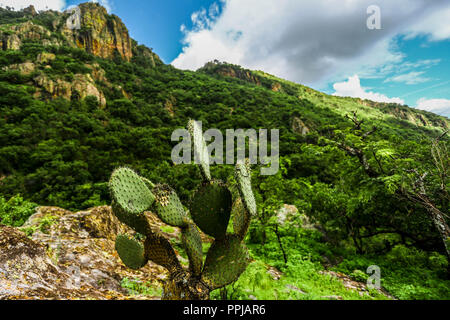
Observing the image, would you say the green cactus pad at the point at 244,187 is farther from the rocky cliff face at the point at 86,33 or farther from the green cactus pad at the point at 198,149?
the rocky cliff face at the point at 86,33

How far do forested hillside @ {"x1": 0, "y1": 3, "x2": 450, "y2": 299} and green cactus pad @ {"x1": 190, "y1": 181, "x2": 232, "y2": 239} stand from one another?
1.70 m

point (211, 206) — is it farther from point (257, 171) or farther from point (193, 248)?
point (257, 171)

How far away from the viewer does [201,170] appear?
191cm

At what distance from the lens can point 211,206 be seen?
1965 mm

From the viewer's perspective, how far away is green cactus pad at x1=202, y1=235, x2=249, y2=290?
1974 mm

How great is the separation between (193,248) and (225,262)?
0.37 meters

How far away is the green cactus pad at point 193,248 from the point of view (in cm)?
189

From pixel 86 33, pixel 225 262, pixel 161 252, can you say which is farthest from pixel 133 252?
pixel 86 33

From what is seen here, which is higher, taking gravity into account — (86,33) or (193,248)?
(86,33)

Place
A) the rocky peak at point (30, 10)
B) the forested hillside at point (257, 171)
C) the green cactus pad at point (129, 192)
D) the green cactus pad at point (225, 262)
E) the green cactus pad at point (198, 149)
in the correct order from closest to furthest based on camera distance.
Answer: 1. the green cactus pad at point (129, 192)
2. the green cactus pad at point (198, 149)
3. the green cactus pad at point (225, 262)
4. the forested hillside at point (257, 171)
5. the rocky peak at point (30, 10)

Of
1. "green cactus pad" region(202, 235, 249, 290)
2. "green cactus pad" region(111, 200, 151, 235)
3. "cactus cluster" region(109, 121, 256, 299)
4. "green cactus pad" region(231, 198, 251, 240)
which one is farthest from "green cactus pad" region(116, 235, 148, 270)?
"green cactus pad" region(231, 198, 251, 240)

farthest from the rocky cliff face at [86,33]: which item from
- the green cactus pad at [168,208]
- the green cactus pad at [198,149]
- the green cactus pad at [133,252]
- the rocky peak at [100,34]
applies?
the green cactus pad at [168,208]

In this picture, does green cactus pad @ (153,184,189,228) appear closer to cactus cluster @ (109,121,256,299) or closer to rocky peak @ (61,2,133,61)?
cactus cluster @ (109,121,256,299)
